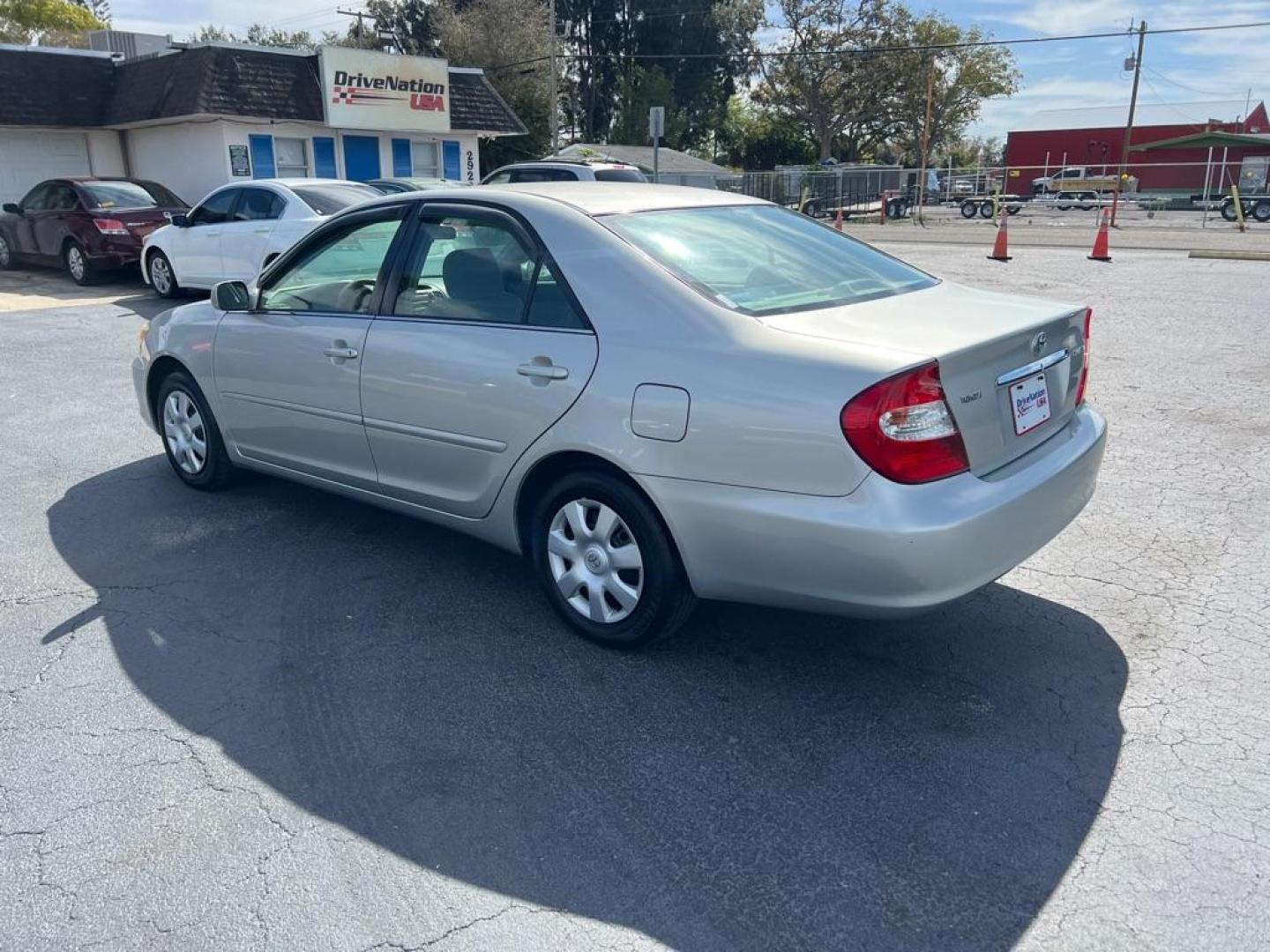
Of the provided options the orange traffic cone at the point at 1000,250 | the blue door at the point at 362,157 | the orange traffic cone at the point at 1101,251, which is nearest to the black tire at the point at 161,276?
the blue door at the point at 362,157

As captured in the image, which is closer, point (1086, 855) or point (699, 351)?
point (1086, 855)

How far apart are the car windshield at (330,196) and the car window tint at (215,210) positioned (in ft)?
3.51

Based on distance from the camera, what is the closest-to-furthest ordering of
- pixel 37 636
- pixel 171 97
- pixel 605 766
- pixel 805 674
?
pixel 605 766
pixel 805 674
pixel 37 636
pixel 171 97

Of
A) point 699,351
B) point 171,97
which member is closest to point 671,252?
point 699,351

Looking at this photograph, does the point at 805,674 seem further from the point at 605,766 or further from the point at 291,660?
the point at 291,660

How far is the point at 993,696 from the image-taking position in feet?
11.4

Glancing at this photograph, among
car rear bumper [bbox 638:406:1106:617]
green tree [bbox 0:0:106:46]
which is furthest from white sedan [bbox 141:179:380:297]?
green tree [bbox 0:0:106:46]

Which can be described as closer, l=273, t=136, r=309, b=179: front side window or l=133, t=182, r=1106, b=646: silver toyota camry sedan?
l=133, t=182, r=1106, b=646: silver toyota camry sedan

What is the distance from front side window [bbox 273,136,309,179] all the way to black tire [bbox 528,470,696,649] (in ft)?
63.6

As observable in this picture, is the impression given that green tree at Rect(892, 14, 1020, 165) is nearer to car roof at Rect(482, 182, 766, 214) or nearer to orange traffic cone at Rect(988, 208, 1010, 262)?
orange traffic cone at Rect(988, 208, 1010, 262)

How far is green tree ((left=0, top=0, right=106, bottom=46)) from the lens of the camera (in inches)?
1709

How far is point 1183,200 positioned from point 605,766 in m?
45.2

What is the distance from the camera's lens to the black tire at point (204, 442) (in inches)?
210

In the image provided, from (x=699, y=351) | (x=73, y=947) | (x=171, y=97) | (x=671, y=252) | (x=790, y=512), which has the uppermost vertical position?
(x=171, y=97)
